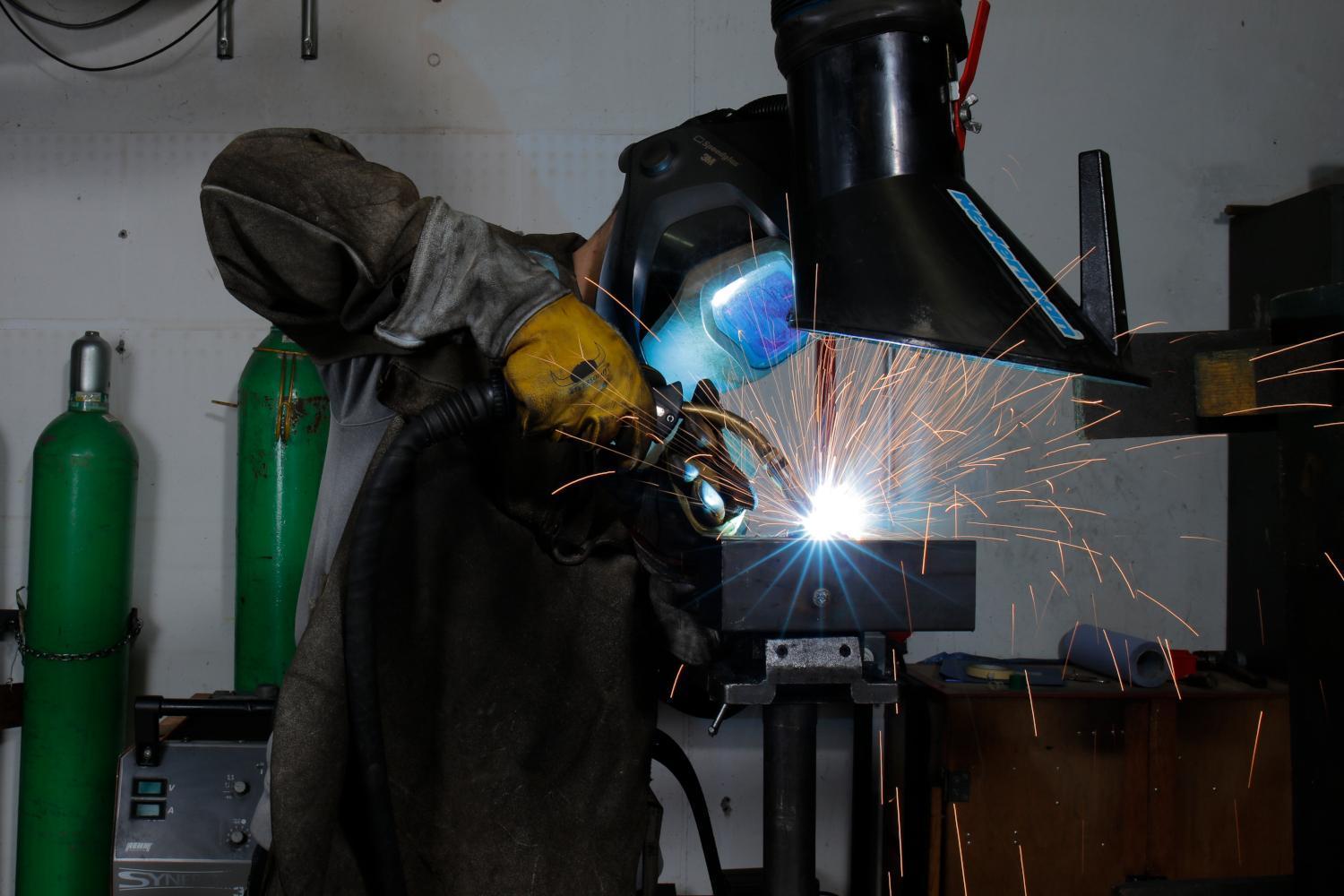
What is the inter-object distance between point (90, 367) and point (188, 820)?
1.16 metres

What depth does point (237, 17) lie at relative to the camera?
2445 millimetres

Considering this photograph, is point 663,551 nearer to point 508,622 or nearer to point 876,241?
point 508,622

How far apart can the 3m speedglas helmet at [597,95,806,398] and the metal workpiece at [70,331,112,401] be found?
4.96 ft

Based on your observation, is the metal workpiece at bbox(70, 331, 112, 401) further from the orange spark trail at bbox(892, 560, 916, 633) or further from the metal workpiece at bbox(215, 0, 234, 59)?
the orange spark trail at bbox(892, 560, 916, 633)

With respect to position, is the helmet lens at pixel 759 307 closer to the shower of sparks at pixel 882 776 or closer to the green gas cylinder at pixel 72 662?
the shower of sparks at pixel 882 776

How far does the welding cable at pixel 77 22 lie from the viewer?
7.97 ft

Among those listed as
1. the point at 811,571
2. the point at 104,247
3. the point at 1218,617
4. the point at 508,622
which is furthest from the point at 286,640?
the point at 1218,617

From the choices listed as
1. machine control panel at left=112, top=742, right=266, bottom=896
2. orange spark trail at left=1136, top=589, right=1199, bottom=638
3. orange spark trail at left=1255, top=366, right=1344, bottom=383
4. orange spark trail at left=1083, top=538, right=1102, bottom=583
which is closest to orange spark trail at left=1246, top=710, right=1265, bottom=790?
orange spark trail at left=1136, top=589, right=1199, bottom=638

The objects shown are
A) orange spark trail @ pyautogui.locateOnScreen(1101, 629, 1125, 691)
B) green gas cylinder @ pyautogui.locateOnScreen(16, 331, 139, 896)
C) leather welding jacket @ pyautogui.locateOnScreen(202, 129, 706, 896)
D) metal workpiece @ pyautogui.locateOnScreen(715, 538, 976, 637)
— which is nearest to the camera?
metal workpiece @ pyautogui.locateOnScreen(715, 538, 976, 637)

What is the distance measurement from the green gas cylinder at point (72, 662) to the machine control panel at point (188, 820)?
0.51 meters

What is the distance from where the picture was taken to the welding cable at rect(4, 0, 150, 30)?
243 centimetres

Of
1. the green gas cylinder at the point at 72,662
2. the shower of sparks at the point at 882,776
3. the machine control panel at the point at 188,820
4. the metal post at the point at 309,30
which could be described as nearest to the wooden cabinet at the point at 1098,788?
the shower of sparks at the point at 882,776

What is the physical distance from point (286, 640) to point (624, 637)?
1.12 metres

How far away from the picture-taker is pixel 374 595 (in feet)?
3.32
